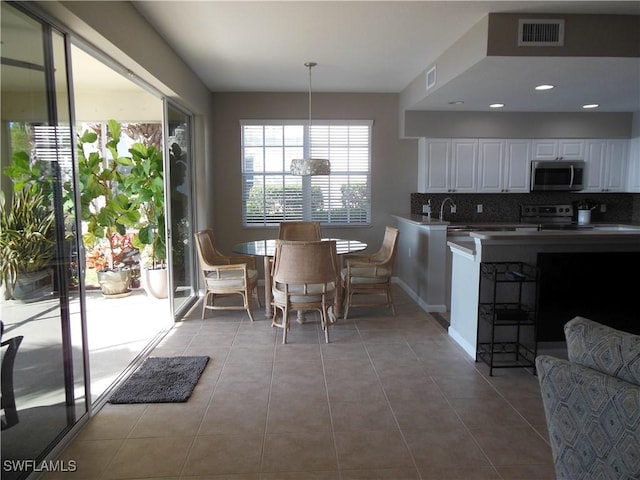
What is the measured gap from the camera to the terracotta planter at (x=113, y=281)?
19.4ft

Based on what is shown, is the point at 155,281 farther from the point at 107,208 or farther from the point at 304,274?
the point at 304,274

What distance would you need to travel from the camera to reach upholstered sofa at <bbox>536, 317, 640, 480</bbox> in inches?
56.2

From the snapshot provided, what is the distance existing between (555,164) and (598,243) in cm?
287

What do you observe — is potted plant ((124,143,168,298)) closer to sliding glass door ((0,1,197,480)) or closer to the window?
the window

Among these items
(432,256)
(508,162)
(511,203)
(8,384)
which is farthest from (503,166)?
(8,384)

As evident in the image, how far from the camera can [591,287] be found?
3648 mm

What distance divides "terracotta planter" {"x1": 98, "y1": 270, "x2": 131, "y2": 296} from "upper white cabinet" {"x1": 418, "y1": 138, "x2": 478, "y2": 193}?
13.5 ft

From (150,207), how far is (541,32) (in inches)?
186

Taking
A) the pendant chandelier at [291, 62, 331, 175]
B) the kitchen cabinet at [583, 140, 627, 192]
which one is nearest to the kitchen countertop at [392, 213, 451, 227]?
the pendant chandelier at [291, 62, 331, 175]

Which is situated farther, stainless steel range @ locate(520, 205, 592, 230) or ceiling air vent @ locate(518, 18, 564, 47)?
stainless steel range @ locate(520, 205, 592, 230)

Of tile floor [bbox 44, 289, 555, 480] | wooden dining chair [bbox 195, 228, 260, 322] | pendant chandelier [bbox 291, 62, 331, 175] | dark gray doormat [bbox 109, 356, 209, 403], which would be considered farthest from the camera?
pendant chandelier [bbox 291, 62, 331, 175]

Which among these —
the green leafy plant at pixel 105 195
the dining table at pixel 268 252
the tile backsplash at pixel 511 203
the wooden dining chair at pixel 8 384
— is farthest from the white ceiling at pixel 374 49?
the wooden dining chair at pixel 8 384

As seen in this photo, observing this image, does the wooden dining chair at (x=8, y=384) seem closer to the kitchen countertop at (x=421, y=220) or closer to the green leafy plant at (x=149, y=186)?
the green leafy plant at (x=149, y=186)

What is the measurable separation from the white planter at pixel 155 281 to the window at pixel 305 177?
1.33 m
